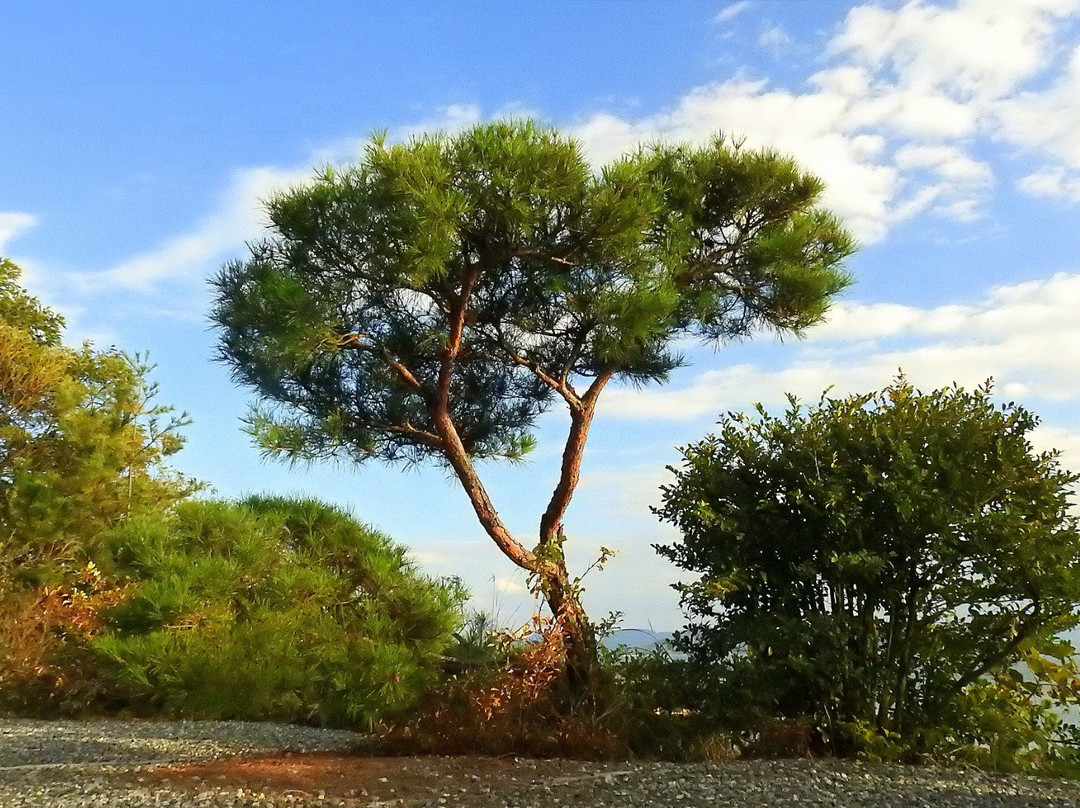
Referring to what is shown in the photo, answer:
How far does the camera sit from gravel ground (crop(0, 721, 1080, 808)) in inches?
153

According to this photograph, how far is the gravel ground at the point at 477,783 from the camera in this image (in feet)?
12.7

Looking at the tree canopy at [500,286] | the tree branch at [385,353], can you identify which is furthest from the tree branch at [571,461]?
the tree branch at [385,353]

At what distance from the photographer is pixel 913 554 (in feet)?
15.9

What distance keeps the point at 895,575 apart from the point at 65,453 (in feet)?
32.8

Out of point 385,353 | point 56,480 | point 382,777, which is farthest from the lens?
point 56,480

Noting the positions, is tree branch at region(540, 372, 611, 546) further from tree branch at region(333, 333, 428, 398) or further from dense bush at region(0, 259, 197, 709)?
dense bush at region(0, 259, 197, 709)

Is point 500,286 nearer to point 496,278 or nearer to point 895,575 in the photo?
point 496,278

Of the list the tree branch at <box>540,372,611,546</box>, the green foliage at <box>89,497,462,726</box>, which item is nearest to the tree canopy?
the tree branch at <box>540,372,611,546</box>

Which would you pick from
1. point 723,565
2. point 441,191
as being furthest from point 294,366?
point 723,565

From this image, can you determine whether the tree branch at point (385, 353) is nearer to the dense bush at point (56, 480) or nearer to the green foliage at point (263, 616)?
the green foliage at point (263, 616)

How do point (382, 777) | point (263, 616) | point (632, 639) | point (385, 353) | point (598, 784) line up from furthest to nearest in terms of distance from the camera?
point (263, 616), point (385, 353), point (632, 639), point (382, 777), point (598, 784)

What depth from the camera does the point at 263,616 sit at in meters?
7.87

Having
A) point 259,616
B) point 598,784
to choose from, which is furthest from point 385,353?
point 598,784

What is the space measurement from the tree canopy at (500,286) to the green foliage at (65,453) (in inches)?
196
